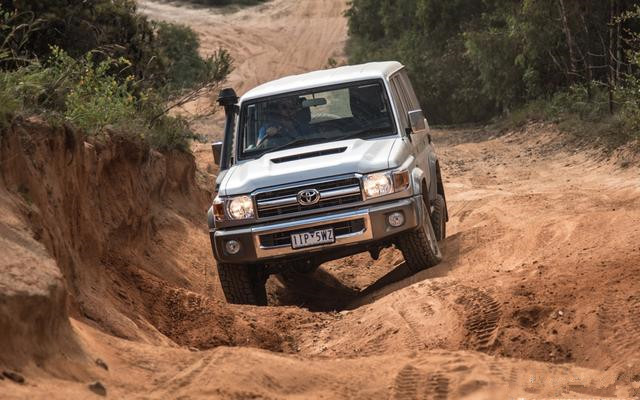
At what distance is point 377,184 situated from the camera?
988cm

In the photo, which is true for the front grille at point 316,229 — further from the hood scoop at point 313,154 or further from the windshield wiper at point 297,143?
the windshield wiper at point 297,143

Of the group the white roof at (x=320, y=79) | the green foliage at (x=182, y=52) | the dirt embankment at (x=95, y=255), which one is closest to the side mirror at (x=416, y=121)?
the white roof at (x=320, y=79)

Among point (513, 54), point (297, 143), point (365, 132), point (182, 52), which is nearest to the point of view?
point (297, 143)

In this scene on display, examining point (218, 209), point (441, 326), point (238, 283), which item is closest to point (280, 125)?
point (218, 209)

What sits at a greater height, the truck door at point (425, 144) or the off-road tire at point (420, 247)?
the truck door at point (425, 144)

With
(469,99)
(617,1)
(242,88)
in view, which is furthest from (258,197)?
(242,88)

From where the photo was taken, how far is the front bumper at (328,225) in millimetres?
9852

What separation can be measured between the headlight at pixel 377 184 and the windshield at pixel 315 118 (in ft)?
3.16

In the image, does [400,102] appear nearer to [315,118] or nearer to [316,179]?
[315,118]

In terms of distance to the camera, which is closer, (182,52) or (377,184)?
(377,184)

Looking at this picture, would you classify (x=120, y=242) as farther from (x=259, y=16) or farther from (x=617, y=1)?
(x=259, y=16)

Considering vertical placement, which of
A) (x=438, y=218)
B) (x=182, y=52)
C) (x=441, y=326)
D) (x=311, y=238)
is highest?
(x=311, y=238)

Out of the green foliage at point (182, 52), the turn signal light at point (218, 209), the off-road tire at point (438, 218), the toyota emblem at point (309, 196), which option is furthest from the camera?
the green foliage at point (182, 52)

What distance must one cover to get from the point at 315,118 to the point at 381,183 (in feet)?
4.25
